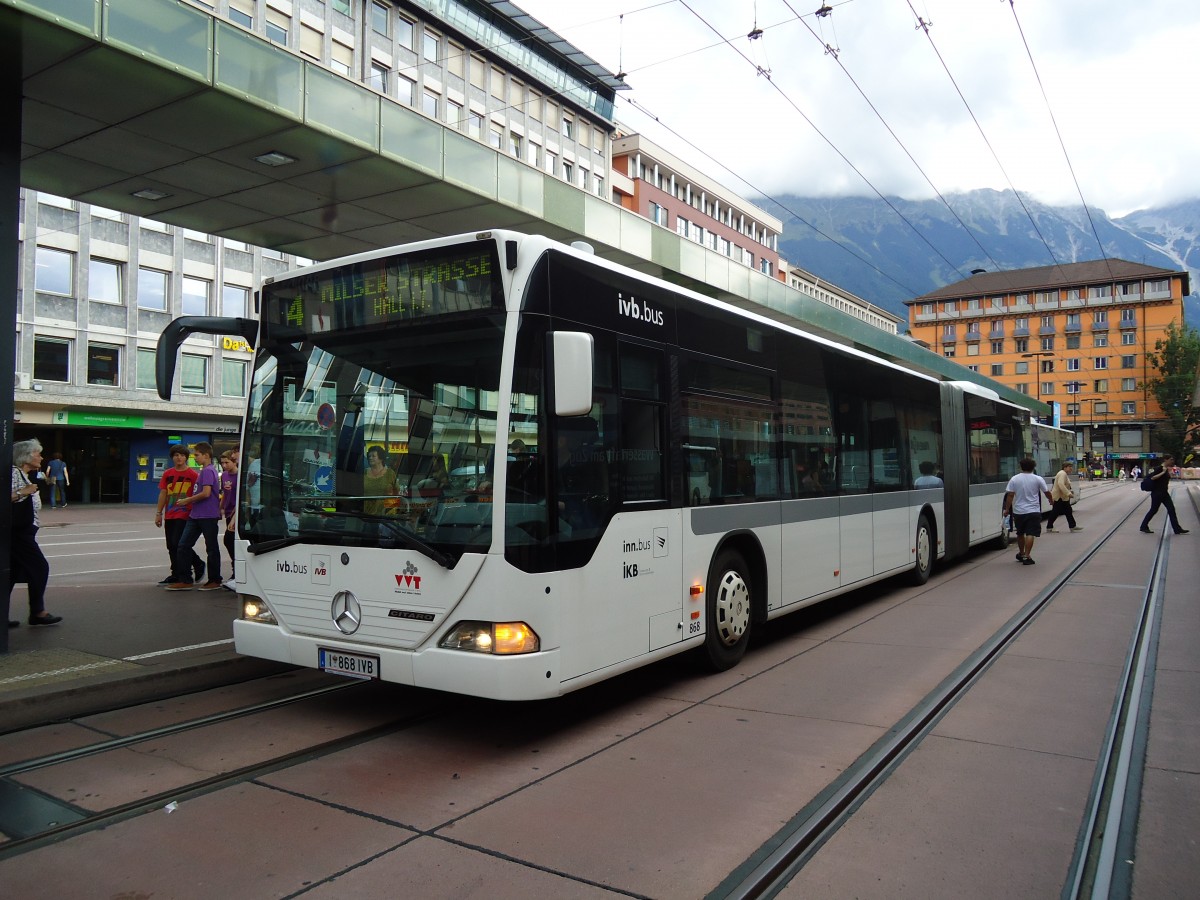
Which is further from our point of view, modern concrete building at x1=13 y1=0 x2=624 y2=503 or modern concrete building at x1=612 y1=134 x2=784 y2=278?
modern concrete building at x1=612 y1=134 x2=784 y2=278

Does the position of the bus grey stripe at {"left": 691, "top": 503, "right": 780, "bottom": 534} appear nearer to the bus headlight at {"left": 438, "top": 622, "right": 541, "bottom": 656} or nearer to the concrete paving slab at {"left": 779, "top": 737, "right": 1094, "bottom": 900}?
the bus headlight at {"left": 438, "top": 622, "right": 541, "bottom": 656}

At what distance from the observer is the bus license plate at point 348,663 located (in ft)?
17.6

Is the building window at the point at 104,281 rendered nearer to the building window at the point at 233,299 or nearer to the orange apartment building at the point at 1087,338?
the building window at the point at 233,299

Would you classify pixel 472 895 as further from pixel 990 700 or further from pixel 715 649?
pixel 990 700

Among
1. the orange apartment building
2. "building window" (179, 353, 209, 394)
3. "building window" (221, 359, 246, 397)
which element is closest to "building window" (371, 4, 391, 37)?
"building window" (221, 359, 246, 397)

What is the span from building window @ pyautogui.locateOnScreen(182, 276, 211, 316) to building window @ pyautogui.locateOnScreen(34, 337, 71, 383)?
4.81m

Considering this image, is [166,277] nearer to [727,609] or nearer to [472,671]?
[727,609]

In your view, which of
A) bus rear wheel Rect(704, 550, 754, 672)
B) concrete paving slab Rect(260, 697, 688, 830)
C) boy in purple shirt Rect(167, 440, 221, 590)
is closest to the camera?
concrete paving slab Rect(260, 697, 688, 830)

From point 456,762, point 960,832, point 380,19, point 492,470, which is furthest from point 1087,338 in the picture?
point 456,762

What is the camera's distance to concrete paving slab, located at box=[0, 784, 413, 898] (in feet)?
11.7

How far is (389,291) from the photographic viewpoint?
5.64 metres

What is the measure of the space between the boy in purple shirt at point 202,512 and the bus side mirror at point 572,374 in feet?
23.6

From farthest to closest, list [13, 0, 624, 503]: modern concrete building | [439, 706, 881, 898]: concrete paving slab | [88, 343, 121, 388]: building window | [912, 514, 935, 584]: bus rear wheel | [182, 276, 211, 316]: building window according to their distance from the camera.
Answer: [182, 276, 211, 316]: building window < [88, 343, 121, 388]: building window < [13, 0, 624, 503]: modern concrete building < [912, 514, 935, 584]: bus rear wheel < [439, 706, 881, 898]: concrete paving slab

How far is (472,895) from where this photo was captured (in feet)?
11.4
